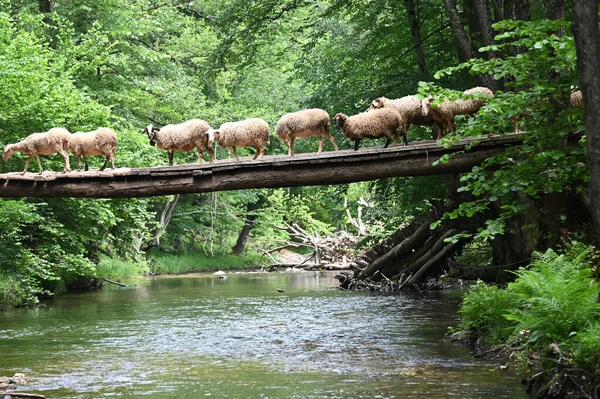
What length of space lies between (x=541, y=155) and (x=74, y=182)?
765cm

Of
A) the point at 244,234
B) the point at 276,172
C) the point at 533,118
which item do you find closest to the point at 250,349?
the point at 276,172

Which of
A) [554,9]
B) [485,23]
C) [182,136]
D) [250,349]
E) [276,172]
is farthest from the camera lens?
[485,23]

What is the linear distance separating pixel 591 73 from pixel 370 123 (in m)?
6.86

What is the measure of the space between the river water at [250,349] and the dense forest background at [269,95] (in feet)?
6.68

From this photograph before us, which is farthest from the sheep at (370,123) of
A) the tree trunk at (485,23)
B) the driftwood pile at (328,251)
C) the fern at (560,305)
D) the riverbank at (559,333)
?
the driftwood pile at (328,251)

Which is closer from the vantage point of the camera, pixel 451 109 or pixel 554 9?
pixel 554 9

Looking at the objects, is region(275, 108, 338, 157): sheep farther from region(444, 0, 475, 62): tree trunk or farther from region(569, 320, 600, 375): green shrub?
region(569, 320, 600, 375): green shrub

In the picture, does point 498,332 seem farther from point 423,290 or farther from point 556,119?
point 423,290

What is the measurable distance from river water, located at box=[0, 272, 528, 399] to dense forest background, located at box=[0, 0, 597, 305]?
80.1 inches

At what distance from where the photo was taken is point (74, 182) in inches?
520

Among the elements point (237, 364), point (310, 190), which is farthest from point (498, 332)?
point (310, 190)

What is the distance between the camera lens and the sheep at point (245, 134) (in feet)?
44.0

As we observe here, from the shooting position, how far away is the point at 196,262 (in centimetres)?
3919

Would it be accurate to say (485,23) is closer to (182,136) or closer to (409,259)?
(182,136)
